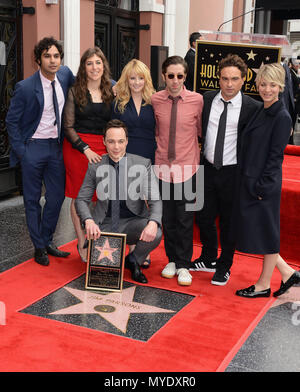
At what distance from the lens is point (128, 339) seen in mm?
3098

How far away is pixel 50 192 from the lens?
14.2 feet

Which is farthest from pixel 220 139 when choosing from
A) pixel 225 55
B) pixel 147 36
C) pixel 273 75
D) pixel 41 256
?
pixel 147 36

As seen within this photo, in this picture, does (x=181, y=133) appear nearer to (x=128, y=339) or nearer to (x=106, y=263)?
(x=106, y=263)

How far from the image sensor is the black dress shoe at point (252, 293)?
12.3 ft

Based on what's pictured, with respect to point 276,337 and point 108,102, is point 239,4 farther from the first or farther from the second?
point 276,337

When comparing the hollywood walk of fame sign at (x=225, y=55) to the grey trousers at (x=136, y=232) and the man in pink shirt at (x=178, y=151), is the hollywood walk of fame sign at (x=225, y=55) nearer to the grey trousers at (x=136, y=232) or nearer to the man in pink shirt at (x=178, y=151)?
the man in pink shirt at (x=178, y=151)

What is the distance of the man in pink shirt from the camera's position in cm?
377

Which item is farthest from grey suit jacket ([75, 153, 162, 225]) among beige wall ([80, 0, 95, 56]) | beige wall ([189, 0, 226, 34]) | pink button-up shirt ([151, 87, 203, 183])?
beige wall ([189, 0, 226, 34])

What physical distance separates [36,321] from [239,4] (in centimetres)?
1240

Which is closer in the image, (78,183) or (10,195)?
(78,183)

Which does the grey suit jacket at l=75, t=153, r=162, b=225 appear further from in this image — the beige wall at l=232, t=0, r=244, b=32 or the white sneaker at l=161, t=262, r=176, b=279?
the beige wall at l=232, t=0, r=244, b=32

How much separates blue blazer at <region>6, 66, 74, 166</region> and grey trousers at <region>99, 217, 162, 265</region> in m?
0.91
